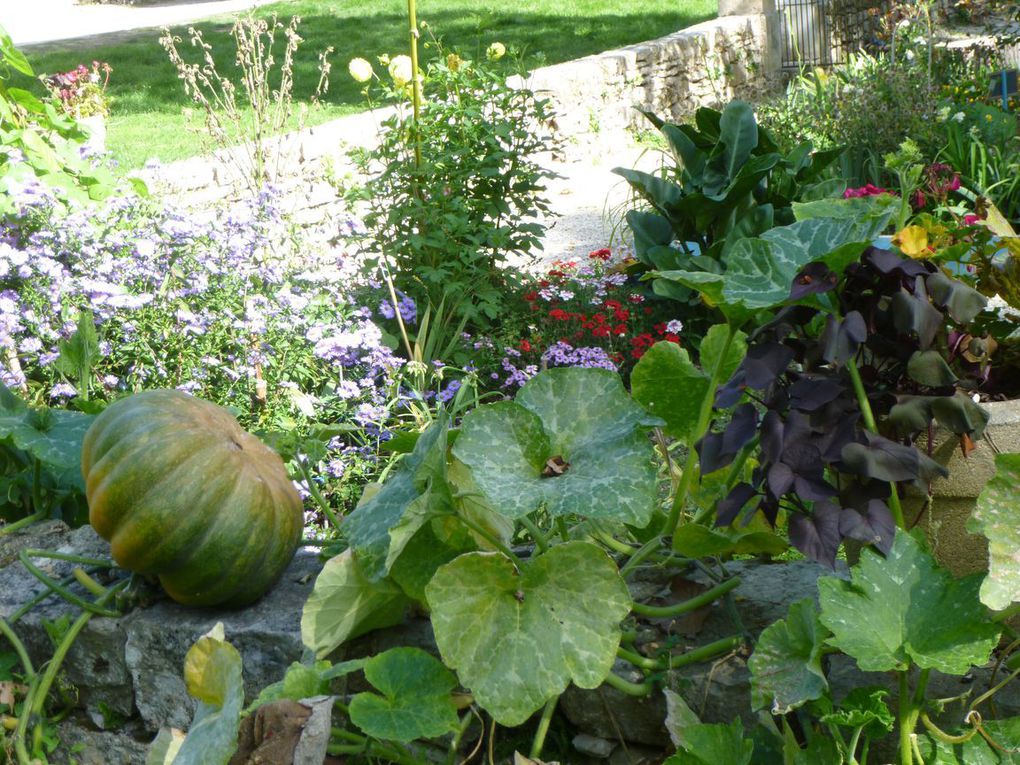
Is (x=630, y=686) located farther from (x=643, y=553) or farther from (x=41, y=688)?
(x=41, y=688)

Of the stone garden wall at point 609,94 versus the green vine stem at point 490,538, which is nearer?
the green vine stem at point 490,538

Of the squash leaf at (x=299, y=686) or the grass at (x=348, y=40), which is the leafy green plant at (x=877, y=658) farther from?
the grass at (x=348, y=40)

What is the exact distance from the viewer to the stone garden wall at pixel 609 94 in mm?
6504

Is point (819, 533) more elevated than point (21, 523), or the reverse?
point (819, 533)

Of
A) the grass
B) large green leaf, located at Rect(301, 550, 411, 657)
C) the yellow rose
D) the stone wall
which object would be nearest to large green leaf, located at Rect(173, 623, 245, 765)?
large green leaf, located at Rect(301, 550, 411, 657)

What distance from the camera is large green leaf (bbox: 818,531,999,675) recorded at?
53.9 inches

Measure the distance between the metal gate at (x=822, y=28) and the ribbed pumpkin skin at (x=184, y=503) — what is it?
10.7m

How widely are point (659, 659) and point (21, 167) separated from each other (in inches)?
124

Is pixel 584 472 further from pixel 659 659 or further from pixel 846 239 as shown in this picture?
pixel 846 239

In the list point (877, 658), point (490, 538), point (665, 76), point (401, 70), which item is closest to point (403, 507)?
point (490, 538)

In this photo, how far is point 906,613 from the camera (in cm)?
144

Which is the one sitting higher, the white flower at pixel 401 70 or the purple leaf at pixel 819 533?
the white flower at pixel 401 70

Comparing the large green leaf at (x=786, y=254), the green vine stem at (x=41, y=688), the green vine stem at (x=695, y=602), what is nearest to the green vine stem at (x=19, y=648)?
the green vine stem at (x=41, y=688)

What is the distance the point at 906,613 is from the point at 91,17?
1592 cm
